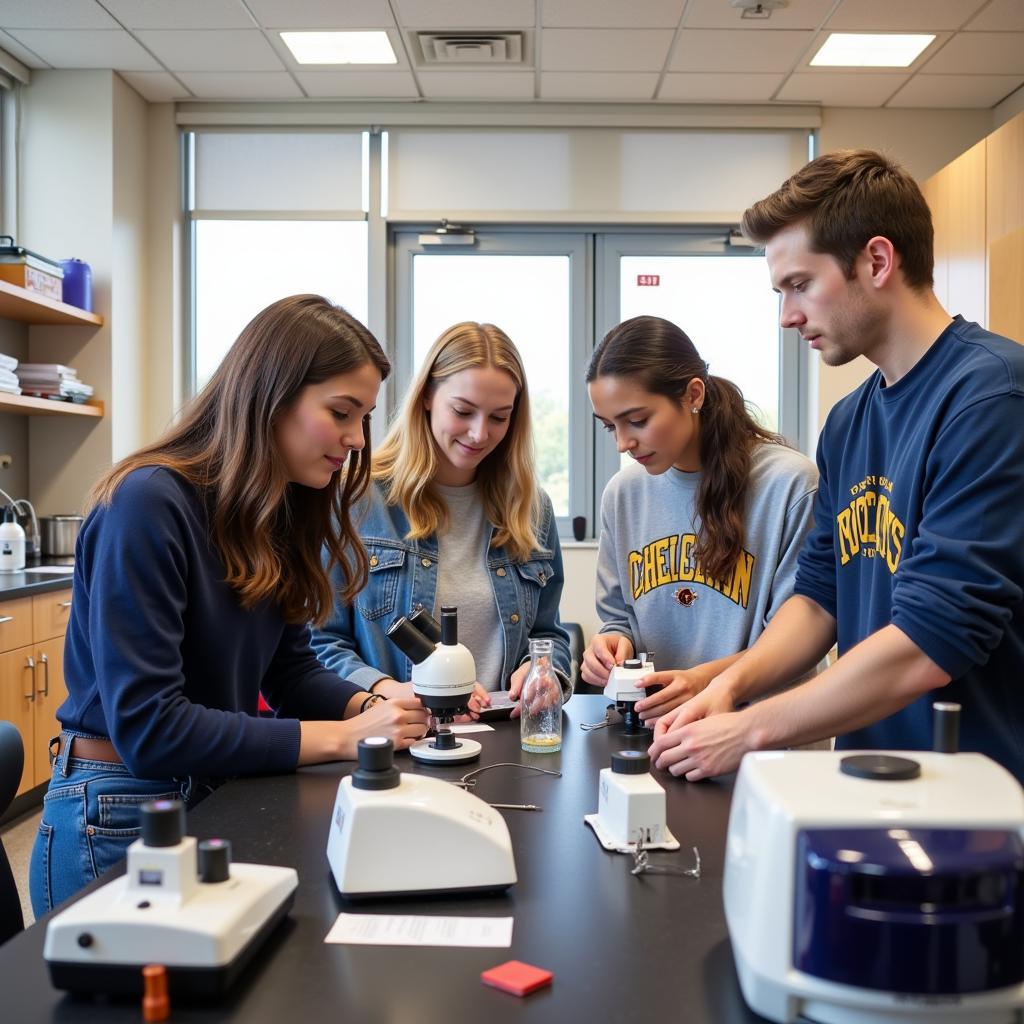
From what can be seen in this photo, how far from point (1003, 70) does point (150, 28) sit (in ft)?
11.4

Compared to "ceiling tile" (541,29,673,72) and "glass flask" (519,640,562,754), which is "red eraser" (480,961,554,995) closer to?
"glass flask" (519,640,562,754)

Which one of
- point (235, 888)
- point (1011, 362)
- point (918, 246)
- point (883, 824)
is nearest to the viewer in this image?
point (883, 824)

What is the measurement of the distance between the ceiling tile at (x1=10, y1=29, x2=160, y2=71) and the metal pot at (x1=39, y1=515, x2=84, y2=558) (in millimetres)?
1896

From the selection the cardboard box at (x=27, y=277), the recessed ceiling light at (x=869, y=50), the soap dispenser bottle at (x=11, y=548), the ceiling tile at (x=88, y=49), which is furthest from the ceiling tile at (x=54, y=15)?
the recessed ceiling light at (x=869, y=50)

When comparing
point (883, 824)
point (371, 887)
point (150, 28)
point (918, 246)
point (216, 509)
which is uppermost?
point (150, 28)

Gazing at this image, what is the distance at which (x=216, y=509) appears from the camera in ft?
4.27

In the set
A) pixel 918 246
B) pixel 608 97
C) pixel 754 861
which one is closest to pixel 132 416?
pixel 608 97

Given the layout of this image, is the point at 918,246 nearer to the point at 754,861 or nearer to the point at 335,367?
the point at 335,367

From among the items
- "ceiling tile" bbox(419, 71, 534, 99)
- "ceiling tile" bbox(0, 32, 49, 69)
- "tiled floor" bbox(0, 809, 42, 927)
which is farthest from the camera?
"ceiling tile" bbox(419, 71, 534, 99)

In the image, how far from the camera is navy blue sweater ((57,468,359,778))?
115cm

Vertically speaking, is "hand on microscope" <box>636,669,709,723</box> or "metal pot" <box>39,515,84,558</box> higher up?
"metal pot" <box>39,515,84,558</box>

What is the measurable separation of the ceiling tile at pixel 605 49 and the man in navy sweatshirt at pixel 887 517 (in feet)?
9.00

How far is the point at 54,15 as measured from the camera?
12.3 ft

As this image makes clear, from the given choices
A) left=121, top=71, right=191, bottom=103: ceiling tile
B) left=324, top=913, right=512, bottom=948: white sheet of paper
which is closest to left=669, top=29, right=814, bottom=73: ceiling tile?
left=121, top=71, right=191, bottom=103: ceiling tile
